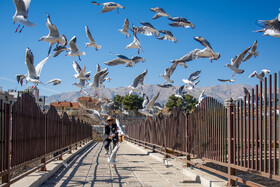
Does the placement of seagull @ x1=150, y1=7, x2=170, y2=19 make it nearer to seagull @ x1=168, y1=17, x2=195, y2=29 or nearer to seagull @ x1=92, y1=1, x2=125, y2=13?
seagull @ x1=168, y1=17, x2=195, y2=29

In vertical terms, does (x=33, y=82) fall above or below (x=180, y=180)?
above

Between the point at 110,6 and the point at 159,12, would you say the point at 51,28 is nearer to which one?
the point at 110,6

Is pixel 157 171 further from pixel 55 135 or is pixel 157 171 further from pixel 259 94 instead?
pixel 259 94

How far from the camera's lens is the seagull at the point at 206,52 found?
986 centimetres

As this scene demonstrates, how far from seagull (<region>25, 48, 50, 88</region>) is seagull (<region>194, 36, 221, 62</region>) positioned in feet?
15.6

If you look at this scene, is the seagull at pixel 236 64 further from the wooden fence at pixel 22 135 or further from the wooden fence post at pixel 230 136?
the wooden fence at pixel 22 135

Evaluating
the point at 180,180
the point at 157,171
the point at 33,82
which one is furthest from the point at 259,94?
the point at 33,82

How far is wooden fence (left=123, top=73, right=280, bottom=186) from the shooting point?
550 centimetres

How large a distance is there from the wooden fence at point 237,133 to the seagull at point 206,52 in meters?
1.69

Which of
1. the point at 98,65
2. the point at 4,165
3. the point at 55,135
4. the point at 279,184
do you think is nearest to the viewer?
the point at 4,165

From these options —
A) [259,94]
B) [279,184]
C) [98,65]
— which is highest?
[98,65]

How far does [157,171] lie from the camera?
35.2 feet

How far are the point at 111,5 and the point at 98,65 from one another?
207 inches

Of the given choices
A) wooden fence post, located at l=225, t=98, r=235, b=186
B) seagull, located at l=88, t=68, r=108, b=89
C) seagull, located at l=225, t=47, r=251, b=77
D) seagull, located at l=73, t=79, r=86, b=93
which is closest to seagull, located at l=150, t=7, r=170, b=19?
seagull, located at l=225, t=47, r=251, b=77
